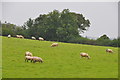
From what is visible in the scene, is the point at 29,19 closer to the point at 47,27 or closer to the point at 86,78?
the point at 47,27

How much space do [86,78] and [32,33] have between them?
55252 mm

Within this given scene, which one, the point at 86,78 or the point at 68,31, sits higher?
the point at 68,31

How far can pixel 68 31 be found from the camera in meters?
67.8

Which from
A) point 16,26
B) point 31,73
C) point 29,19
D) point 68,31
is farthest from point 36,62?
point 16,26

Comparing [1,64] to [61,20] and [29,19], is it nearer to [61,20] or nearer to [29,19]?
[61,20]

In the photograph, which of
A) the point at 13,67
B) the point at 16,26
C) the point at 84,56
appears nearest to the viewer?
the point at 13,67

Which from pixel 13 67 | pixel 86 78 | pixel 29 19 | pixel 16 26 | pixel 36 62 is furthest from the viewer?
pixel 16 26

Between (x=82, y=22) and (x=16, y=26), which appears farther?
(x=16, y=26)

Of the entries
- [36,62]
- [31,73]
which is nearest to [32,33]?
[36,62]

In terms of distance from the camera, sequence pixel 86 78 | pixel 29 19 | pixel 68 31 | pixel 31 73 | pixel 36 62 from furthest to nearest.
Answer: pixel 29 19 → pixel 68 31 → pixel 36 62 → pixel 31 73 → pixel 86 78

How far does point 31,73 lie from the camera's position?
1689cm

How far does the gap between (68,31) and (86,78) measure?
52198mm

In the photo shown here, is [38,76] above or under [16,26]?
under

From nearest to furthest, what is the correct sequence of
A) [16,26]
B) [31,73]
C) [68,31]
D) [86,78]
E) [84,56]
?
[86,78], [31,73], [84,56], [68,31], [16,26]
